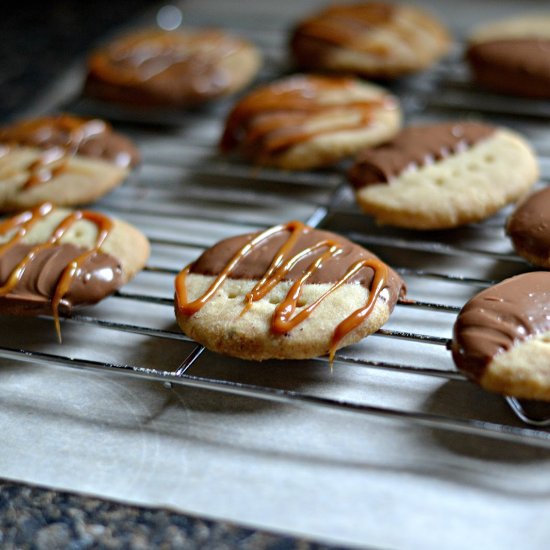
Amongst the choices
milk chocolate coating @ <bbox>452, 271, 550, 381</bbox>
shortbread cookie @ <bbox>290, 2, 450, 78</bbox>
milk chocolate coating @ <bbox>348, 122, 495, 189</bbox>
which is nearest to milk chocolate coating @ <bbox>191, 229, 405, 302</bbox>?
milk chocolate coating @ <bbox>452, 271, 550, 381</bbox>

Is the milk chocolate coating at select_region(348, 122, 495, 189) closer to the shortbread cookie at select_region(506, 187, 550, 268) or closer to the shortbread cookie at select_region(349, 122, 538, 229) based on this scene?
the shortbread cookie at select_region(349, 122, 538, 229)

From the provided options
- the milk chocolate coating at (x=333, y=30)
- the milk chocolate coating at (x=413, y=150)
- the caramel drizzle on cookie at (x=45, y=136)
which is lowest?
the milk chocolate coating at (x=413, y=150)

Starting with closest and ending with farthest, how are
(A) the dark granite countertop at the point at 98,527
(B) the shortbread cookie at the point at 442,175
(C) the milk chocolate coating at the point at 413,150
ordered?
1. (A) the dark granite countertop at the point at 98,527
2. (B) the shortbread cookie at the point at 442,175
3. (C) the milk chocolate coating at the point at 413,150

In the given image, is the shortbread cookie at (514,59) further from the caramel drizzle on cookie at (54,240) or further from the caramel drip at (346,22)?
the caramel drizzle on cookie at (54,240)

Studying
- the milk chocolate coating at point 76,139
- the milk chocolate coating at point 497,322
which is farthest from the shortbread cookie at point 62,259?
the milk chocolate coating at point 497,322

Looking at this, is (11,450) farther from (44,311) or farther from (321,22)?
(321,22)

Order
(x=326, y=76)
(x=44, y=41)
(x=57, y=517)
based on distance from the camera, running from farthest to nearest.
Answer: (x=44, y=41) → (x=326, y=76) → (x=57, y=517)

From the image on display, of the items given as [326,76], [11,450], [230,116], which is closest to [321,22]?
[326,76]
